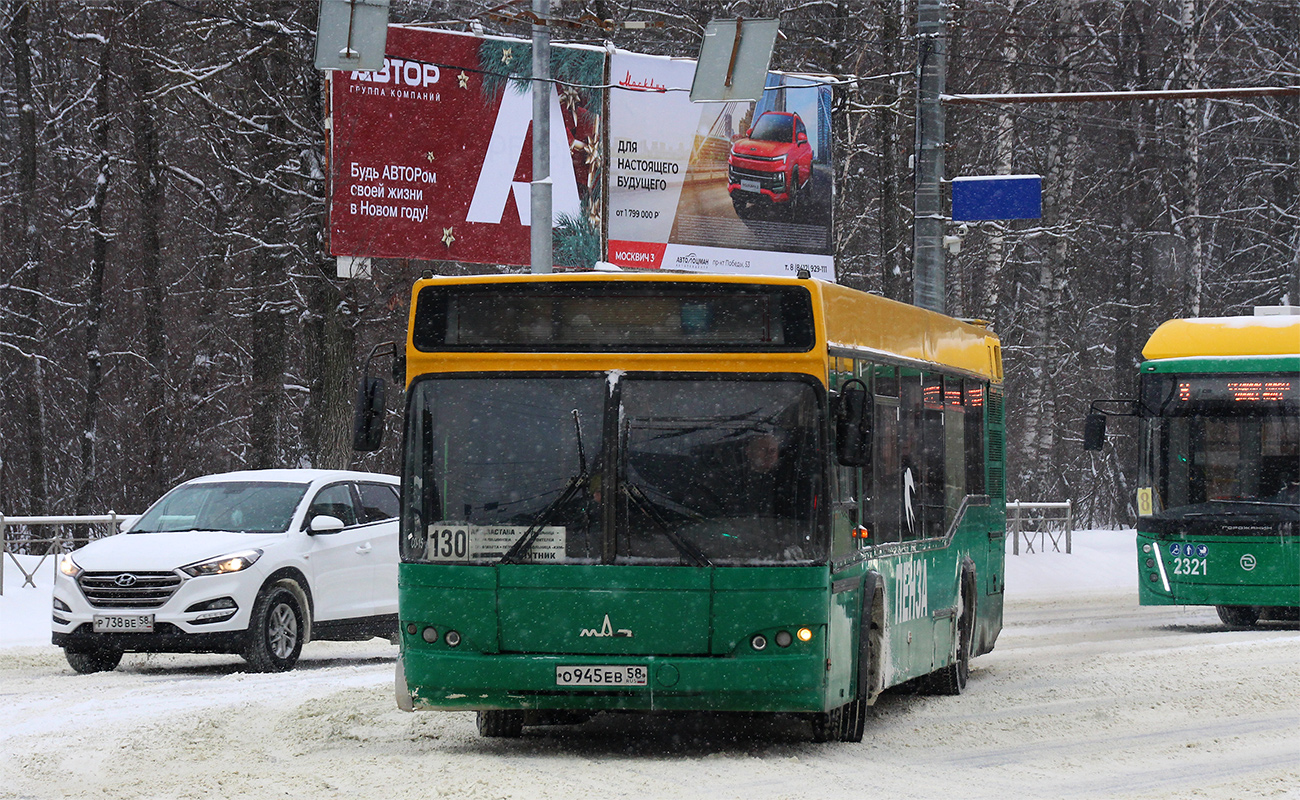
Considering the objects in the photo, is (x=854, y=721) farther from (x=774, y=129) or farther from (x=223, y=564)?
(x=774, y=129)

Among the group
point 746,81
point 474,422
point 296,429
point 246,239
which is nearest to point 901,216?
point 246,239

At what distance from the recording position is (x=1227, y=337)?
777 inches

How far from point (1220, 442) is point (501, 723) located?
11.0 metres

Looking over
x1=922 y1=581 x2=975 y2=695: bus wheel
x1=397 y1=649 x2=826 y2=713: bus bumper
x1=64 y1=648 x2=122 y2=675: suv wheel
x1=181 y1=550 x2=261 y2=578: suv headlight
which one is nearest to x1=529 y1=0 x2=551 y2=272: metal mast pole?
x1=181 y1=550 x2=261 y2=578: suv headlight

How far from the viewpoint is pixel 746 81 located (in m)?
18.9

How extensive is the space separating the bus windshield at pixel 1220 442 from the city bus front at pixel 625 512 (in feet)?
34.8

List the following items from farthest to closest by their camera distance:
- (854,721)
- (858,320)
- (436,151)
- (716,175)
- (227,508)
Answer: (716,175) < (436,151) < (227,508) < (858,320) < (854,721)

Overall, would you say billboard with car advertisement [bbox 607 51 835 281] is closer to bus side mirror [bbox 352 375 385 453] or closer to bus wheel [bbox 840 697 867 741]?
bus wheel [bbox 840 697 867 741]

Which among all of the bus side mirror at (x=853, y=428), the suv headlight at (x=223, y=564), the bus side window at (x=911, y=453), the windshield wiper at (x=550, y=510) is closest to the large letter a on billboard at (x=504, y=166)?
the suv headlight at (x=223, y=564)

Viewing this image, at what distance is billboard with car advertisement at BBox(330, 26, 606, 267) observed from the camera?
22.9 meters

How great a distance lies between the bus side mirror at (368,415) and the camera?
1000cm

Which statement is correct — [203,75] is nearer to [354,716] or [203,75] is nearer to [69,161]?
[69,161]

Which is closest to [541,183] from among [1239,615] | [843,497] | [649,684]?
[1239,615]

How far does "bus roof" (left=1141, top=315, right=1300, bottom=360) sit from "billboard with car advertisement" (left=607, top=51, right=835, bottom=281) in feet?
20.1
